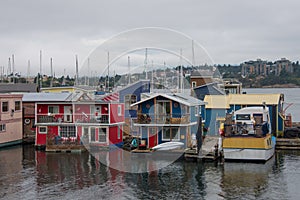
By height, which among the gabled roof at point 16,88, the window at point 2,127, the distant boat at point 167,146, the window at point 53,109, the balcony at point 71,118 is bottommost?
the distant boat at point 167,146

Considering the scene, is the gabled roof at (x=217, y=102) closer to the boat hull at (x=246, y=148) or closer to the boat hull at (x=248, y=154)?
the boat hull at (x=246, y=148)

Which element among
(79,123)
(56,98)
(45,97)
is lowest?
(79,123)

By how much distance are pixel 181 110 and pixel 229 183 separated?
9818 millimetres

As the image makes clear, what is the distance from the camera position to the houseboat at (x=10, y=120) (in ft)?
121

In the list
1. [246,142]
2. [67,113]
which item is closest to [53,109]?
[67,113]

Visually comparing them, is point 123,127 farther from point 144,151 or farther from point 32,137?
point 32,137

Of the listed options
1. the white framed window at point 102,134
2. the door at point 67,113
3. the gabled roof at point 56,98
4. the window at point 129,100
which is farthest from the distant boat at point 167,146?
the window at point 129,100

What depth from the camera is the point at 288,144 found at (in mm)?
34562

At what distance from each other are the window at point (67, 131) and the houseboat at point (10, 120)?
5.96 m

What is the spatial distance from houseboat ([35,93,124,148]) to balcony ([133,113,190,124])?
342 cm

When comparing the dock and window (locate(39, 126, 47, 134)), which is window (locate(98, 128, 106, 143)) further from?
the dock

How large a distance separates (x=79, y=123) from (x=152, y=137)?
6506 mm

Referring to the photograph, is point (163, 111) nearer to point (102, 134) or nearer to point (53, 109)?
point (102, 134)

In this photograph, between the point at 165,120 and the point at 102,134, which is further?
the point at 102,134
